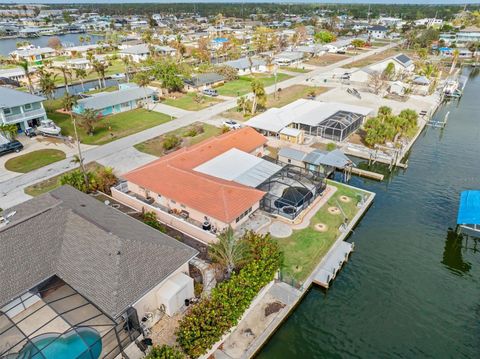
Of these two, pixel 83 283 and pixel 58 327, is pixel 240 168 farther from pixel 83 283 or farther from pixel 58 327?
pixel 58 327

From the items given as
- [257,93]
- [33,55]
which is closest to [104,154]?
[257,93]

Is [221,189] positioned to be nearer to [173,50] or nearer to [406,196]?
[406,196]

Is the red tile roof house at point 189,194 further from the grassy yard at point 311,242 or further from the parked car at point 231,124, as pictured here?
the parked car at point 231,124

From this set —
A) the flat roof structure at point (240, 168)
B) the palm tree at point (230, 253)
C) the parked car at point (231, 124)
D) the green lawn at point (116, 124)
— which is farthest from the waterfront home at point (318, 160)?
the green lawn at point (116, 124)

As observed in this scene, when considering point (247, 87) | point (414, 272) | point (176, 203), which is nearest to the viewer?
point (414, 272)

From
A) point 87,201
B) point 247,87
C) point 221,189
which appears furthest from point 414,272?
point 247,87

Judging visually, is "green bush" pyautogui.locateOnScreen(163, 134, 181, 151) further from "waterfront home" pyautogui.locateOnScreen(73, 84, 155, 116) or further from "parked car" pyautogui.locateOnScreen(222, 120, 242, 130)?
"waterfront home" pyautogui.locateOnScreen(73, 84, 155, 116)
